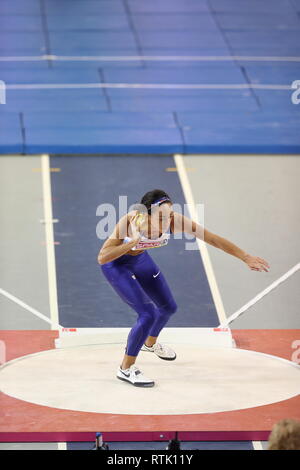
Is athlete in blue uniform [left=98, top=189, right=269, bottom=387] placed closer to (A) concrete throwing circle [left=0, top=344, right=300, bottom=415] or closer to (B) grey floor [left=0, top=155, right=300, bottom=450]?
(A) concrete throwing circle [left=0, top=344, right=300, bottom=415]

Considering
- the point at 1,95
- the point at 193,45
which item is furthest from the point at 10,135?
the point at 193,45

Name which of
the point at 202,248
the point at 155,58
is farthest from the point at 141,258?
the point at 155,58

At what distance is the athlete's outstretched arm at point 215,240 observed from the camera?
7305 millimetres

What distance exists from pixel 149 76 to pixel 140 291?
7.86 metres

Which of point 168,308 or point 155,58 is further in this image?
point 155,58

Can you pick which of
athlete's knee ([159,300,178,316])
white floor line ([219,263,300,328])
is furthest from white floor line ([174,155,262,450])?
athlete's knee ([159,300,178,316])

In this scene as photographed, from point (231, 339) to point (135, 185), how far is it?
4151 mm

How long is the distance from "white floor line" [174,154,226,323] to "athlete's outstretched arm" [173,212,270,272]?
6.10 feet

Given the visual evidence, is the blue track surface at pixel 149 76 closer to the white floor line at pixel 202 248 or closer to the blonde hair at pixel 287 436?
the white floor line at pixel 202 248

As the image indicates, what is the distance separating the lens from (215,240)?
7547 mm

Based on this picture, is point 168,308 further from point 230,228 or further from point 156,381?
point 230,228

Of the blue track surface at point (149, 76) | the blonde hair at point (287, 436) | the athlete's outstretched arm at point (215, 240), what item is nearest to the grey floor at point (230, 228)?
the blue track surface at point (149, 76)

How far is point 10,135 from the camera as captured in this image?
1329cm
